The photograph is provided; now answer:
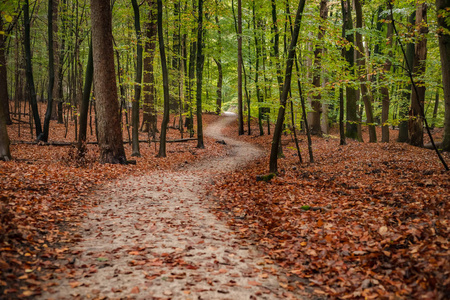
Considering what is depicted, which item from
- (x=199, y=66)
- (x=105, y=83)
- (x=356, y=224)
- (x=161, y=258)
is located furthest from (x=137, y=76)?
(x=356, y=224)

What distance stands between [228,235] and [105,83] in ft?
27.8

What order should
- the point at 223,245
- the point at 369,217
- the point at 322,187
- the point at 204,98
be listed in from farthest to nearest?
the point at 204,98 < the point at 322,187 < the point at 369,217 < the point at 223,245

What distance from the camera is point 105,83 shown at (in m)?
10.6

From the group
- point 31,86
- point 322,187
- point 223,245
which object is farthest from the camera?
point 31,86

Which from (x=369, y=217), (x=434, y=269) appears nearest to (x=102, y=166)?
(x=369, y=217)

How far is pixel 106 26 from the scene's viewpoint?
34.3 ft

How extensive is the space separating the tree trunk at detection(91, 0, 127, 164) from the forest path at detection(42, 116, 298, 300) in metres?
4.16

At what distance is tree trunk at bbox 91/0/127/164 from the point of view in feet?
33.9

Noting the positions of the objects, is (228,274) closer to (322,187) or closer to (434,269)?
(434,269)

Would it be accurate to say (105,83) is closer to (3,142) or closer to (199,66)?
(3,142)

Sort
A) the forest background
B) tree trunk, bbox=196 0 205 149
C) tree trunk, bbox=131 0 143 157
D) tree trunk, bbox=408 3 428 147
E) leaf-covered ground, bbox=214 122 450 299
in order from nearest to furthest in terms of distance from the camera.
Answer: leaf-covered ground, bbox=214 122 450 299, the forest background, tree trunk, bbox=408 3 428 147, tree trunk, bbox=131 0 143 157, tree trunk, bbox=196 0 205 149

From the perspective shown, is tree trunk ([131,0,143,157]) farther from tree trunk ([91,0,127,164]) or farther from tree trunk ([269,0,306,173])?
tree trunk ([269,0,306,173])

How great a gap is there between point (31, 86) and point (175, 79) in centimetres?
876

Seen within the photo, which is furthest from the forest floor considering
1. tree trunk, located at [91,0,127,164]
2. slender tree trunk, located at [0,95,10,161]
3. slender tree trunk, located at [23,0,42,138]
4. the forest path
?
slender tree trunk, located at [23,0,42,138]
